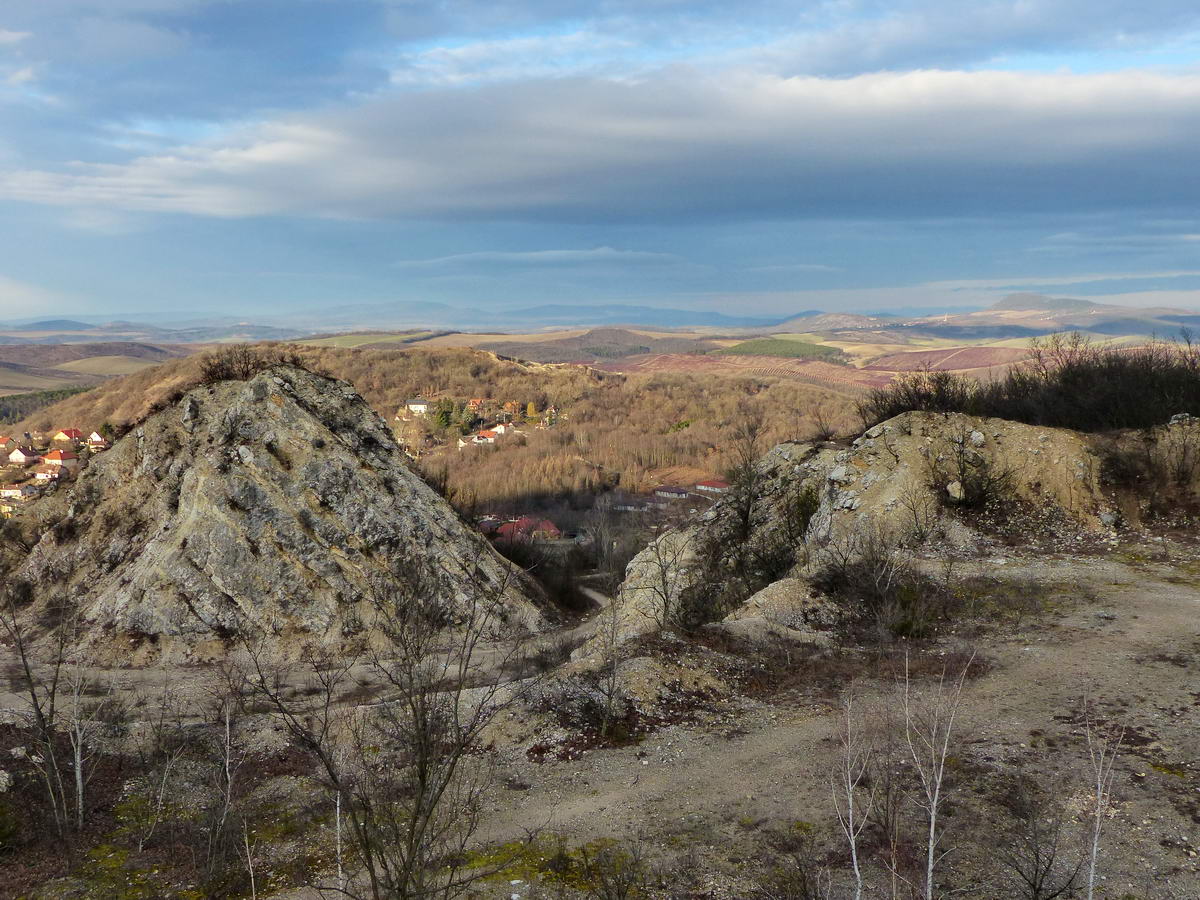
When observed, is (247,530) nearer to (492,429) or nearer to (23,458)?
(23,458)

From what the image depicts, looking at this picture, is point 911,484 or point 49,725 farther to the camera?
point 911,484

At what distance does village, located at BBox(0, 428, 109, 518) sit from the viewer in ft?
149

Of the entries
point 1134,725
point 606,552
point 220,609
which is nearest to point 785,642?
point 1134,725

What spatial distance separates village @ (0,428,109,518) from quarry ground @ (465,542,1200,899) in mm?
32338

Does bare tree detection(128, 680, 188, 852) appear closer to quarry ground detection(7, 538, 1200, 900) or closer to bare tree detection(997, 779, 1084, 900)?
quarry ground detection(7, 538, 1200, 900)

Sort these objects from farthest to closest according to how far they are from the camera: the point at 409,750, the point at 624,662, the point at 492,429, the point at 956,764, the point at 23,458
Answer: the point at 492,429 → the point at 23,458 → the point at 624,662 → the point at 956,764 → the point at 409,750

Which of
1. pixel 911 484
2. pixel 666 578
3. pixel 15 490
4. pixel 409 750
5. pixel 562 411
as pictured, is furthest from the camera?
pixel 562 411

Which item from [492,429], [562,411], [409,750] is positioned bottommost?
[492,429]

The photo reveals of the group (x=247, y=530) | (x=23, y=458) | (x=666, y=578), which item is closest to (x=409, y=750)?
(x=666, y=578)

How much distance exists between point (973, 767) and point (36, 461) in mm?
90322

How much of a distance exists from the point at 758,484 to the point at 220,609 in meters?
22.5

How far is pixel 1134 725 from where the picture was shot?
12.7m

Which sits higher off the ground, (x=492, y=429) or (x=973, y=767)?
(x=973, y=767)

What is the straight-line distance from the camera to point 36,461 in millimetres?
75812
